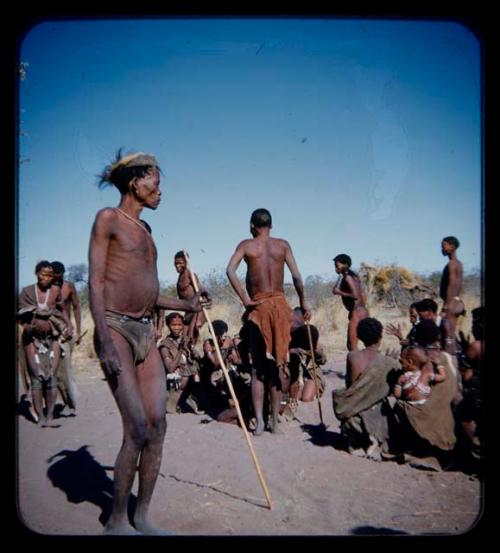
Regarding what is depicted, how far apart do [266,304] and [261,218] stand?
961 millimetres

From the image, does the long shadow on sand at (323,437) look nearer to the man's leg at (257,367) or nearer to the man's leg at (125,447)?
the man's leg at (257,367)

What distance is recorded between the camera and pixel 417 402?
4.78 m

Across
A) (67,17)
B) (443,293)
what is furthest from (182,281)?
(67,17)

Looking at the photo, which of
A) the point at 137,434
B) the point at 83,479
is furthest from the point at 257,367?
the point at 137,434

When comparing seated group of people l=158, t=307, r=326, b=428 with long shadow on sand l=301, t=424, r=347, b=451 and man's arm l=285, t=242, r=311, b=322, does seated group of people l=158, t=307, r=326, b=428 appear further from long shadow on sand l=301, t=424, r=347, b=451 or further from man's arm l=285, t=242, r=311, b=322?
man's arm l=285, t=242, r=311, b=322

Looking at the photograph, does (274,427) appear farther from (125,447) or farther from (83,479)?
(125,447)

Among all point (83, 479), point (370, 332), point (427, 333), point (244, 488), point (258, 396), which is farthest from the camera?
point (258, 396)

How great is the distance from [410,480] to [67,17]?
4.09 meters

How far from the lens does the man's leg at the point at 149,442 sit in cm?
345

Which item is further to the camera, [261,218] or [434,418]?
[261,218]

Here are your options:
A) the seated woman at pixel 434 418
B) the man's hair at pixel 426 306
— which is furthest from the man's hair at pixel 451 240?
the seated woman at pixel 434 418

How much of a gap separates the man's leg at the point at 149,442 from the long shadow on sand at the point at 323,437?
2.39 meters

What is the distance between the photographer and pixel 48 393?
6.59 m

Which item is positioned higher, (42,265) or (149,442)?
(42,265)
